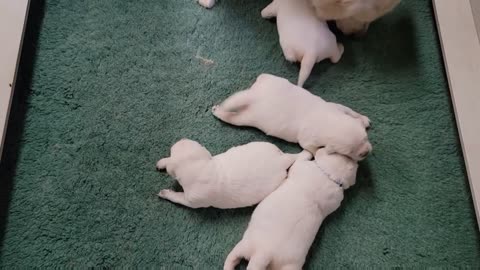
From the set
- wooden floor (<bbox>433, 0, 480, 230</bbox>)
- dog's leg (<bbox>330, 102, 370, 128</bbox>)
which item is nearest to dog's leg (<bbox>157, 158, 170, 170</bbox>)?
dog's leg (<bbox>330, 102, 370, 128</bbox>)

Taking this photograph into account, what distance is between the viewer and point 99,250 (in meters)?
1.32

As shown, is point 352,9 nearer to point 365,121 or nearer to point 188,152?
point 365,121

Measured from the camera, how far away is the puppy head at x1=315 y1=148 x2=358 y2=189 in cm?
131

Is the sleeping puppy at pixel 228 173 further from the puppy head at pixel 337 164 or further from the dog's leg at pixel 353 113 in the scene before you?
the dog's leg at pixel 353 113

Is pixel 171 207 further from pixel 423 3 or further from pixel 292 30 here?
pixel 423 3

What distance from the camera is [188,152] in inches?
50.6

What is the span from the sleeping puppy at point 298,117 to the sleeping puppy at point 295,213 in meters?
0.05

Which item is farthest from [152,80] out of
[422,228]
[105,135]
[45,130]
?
[422,228]

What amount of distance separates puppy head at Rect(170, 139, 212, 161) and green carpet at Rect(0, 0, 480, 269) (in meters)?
0.15

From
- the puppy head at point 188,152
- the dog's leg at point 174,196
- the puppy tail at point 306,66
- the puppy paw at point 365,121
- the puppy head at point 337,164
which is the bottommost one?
the dog's leg at point 174,196

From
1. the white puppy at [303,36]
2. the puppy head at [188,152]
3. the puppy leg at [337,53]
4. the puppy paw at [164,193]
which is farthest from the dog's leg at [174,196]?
the puppy leg at [337,53]

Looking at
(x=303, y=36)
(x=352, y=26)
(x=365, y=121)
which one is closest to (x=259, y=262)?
(x=365, y=121)

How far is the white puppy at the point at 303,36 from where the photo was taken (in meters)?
1.48

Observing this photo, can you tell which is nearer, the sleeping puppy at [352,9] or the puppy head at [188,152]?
the puppy head at [188,152]
